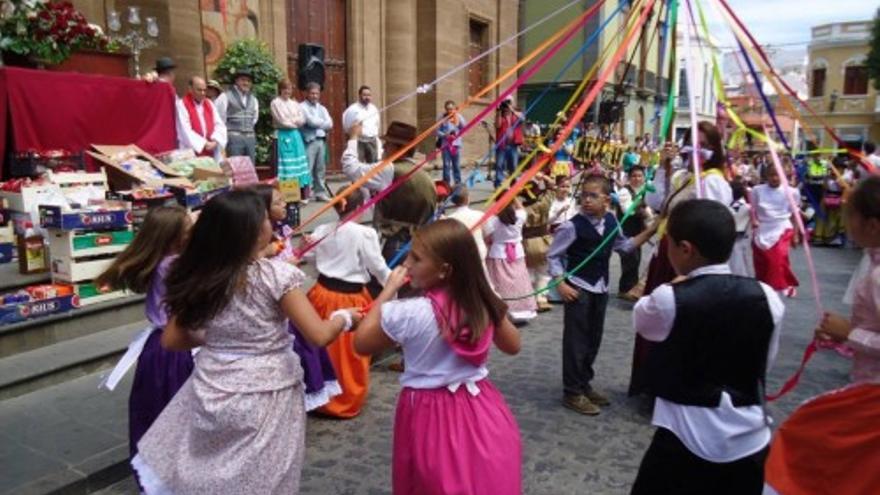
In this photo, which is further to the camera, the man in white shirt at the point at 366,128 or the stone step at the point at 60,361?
the man in white shirt at the point at 366,128

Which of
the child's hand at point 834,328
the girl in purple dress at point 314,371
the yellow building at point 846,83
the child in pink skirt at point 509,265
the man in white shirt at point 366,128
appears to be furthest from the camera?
the yellow building at point 846,83

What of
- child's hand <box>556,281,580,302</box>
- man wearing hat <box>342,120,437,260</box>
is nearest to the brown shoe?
child's hand <box>556,281,580,302</box>

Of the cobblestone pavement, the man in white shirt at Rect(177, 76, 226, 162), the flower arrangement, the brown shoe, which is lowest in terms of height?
the cobblestone pavement

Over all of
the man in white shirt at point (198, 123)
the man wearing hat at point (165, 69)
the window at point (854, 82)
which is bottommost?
the man in white shirt at point (198, 123)

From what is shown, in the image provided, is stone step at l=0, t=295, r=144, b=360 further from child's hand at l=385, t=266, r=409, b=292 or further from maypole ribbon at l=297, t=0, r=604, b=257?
child's hand at l=385, t=266, r=409, b=292

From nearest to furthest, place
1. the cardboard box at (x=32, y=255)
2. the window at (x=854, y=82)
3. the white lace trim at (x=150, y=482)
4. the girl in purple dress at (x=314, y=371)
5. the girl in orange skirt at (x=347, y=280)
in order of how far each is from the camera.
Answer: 1. the white lace trim at (x=150, y=482)
2. the girl in purple dress at (x=314, y=371)
3. the girl in orange skirt at (x=347, y=280)
4. the cardboard box at (x=32, y=255)
5. the window at (x=854, y=82)

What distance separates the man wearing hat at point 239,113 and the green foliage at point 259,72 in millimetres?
1117

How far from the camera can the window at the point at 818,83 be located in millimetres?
48812

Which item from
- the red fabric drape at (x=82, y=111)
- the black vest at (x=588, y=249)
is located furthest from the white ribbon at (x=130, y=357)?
the red fabric drape at (x=82, y=111)

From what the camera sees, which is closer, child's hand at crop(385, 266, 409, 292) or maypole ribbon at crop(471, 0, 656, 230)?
child's hand at crop(385, 266, 409, 292)

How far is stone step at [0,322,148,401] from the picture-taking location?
15.5 feet

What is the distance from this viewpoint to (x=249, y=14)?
11.7 metres

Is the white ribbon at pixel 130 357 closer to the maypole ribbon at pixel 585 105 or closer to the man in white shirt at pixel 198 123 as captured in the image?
the maypole ribbon at pixel 585 105

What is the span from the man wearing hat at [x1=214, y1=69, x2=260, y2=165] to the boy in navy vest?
602 centimetres
